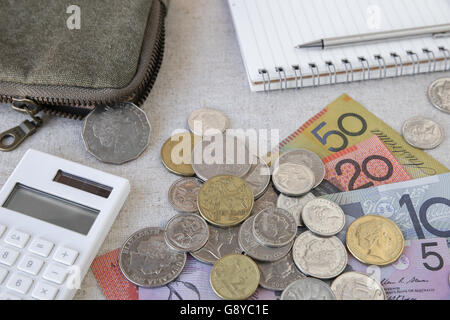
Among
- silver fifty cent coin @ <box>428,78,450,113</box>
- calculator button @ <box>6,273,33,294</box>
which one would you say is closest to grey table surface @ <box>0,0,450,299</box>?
silver fifty cent coin @ <box>428,78,450,113</box>

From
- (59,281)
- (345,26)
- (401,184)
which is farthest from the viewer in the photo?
(345,26)

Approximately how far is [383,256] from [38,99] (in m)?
0.57

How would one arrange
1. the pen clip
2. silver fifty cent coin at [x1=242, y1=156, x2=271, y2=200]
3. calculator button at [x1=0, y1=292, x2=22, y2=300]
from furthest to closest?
the pen clip, silver fifty cent coin at [x1=242, y1=156, x2=271, y2=200], calculator button at [x1=0, y1=292, x2=22, y2=300]

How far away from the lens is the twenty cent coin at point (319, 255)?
2.07 ft

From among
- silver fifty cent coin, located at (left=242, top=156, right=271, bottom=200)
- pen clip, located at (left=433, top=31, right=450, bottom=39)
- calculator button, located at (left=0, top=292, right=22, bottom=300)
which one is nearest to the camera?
calculator button, located at (left=0, top=292, right=22, bottom=300)

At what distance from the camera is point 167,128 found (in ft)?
2.52

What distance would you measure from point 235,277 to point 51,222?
0.27 m

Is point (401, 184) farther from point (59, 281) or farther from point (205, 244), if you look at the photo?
point (59, 281)

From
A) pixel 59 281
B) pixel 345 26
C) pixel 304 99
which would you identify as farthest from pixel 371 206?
pixel 59 281

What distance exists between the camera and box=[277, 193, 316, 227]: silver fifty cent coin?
26.7 inches

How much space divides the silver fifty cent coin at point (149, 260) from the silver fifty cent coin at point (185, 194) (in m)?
0.05

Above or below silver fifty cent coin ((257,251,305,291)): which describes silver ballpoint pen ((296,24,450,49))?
above

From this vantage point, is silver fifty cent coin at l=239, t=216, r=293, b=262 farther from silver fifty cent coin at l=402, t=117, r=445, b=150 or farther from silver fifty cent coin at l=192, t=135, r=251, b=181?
silver fifty cent coin at l=402, t=117, r=445, b=150

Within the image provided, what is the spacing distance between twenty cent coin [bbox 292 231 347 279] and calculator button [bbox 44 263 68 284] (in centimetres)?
31
